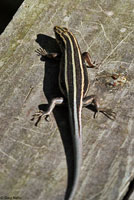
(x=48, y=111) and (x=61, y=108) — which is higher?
(x=48, y=111)

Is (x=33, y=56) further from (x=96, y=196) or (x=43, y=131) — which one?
(x=96, y=196)

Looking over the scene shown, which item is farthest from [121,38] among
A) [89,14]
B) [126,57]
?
[89,14]

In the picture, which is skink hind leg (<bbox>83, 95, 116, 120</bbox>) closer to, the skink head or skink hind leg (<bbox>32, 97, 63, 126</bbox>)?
skink hind leg (<bbox>32, 97, 63, 126</bbox>)

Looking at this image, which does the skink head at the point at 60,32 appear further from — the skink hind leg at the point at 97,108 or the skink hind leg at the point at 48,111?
the skink hind leg at the point at 97,108

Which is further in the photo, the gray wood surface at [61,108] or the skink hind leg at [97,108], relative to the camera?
the skink hind leg at [97,108]

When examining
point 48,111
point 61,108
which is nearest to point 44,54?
point 61,108

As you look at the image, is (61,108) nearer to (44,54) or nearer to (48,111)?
(48,111)

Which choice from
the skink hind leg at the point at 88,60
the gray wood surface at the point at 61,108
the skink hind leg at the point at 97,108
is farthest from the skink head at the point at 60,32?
the skink hind leg at the point at 97,108

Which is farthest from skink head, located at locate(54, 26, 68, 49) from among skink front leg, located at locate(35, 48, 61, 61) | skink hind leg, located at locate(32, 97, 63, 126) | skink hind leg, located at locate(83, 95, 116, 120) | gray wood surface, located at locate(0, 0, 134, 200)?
skink hind leg, located at locate(83, 95, 116, 120)
